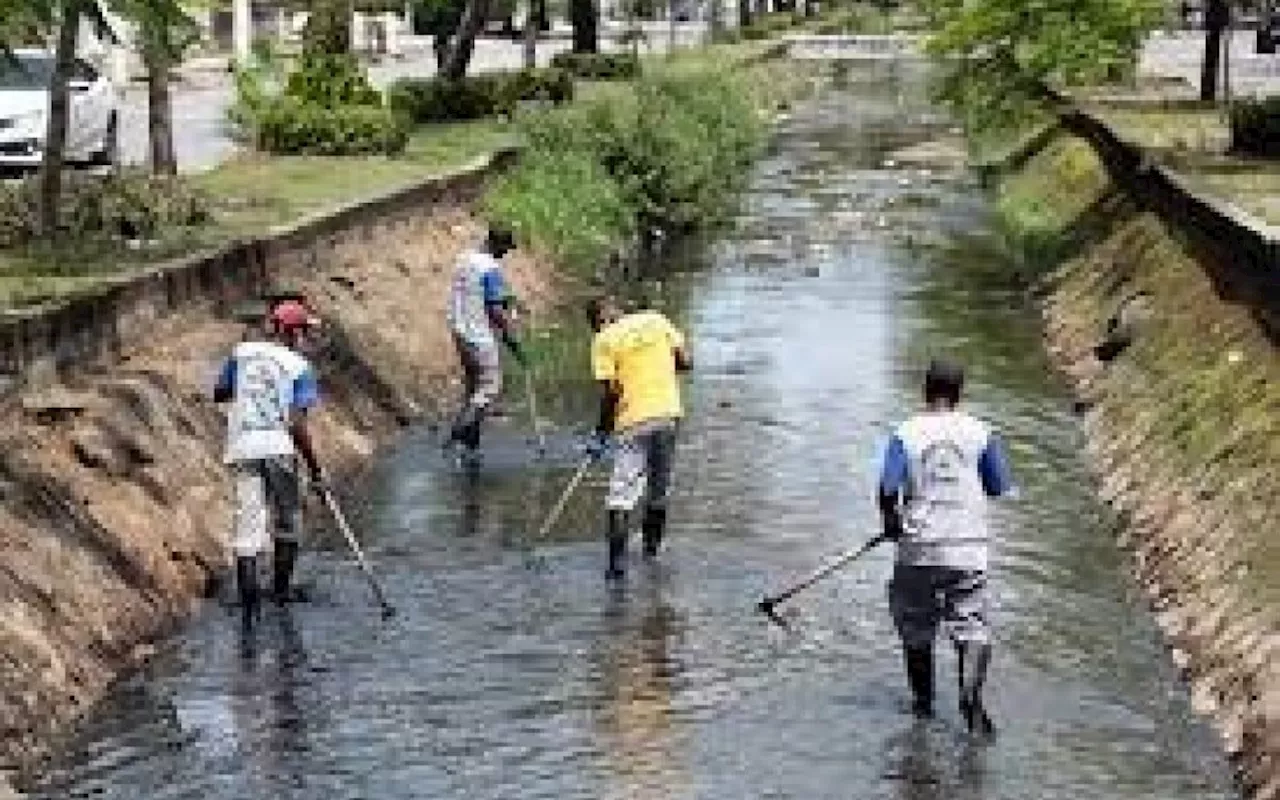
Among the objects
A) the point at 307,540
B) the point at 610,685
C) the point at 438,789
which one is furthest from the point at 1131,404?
the point at 438,789

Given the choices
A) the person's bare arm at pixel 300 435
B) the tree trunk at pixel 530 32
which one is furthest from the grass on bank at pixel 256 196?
the tree trunk at pixel 530 32

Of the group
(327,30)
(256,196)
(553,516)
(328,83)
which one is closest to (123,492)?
(553,516)

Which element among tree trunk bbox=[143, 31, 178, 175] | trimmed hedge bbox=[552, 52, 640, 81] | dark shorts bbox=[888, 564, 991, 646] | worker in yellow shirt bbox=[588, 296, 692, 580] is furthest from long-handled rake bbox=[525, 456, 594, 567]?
trimmed hedge bbox=[552, 52, 640, 81]

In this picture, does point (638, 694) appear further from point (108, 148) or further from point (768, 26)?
point (768, 26)

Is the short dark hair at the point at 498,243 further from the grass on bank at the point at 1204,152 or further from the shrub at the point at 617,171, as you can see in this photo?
the shrub at the point at 617,171

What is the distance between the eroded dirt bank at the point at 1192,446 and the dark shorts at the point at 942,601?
4.84 ft

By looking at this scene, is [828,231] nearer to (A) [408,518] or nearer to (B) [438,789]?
(A) [408,518]

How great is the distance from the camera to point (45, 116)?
3188 centimetres

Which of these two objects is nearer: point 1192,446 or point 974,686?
point 974,686

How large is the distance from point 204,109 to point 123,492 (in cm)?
3433

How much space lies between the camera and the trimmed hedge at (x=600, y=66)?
56.4 metres

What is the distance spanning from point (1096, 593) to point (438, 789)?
5.95 m

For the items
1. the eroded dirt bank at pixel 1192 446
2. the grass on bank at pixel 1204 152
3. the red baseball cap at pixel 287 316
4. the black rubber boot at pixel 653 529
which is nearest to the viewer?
the eroded dirt bank at pixel 1192 446

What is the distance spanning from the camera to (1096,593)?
16.5 meters
